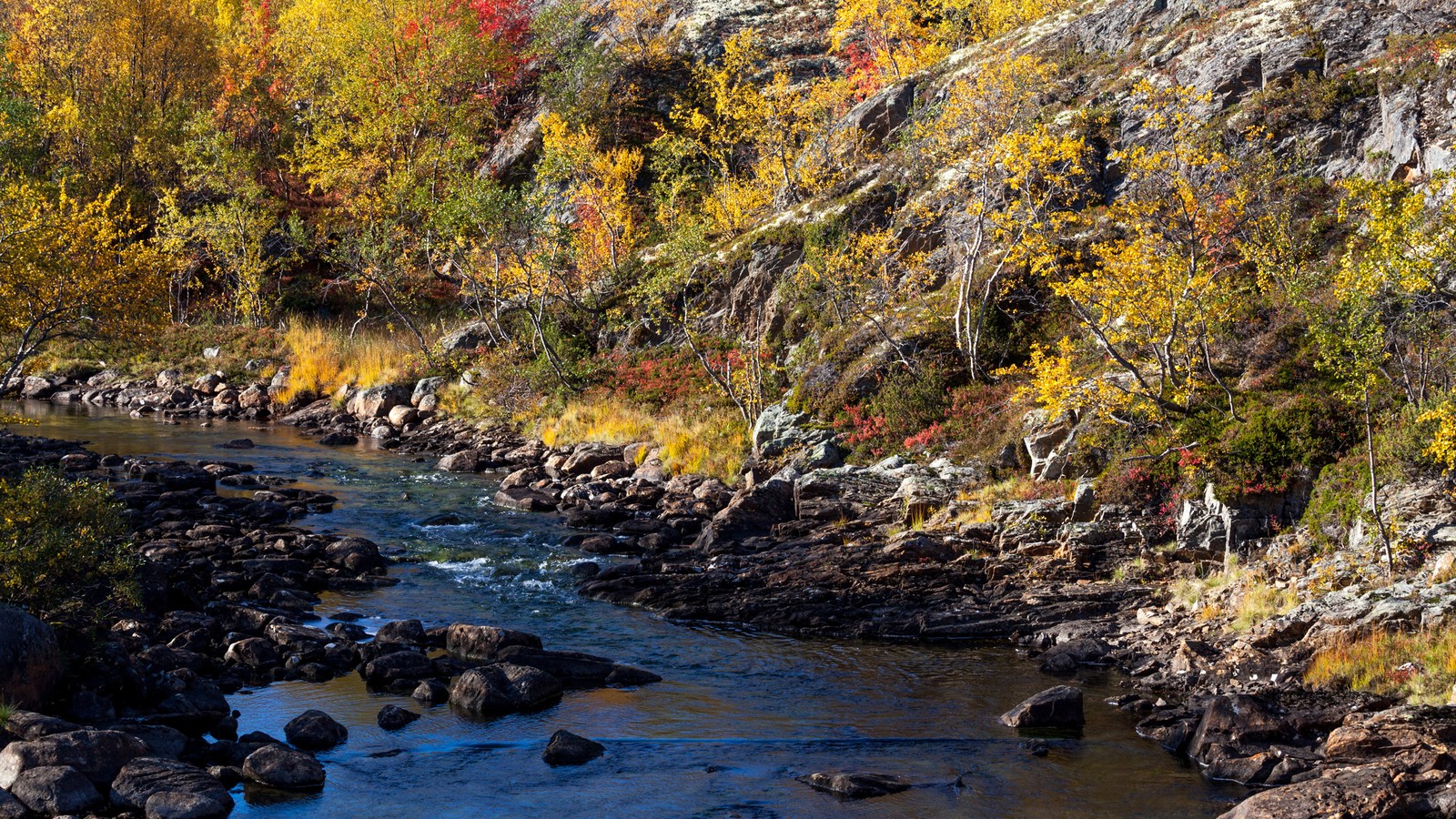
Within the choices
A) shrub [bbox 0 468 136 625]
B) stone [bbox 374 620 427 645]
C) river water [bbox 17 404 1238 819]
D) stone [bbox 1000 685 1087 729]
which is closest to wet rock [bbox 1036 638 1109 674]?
river water [bbox 17 404 1238 819]

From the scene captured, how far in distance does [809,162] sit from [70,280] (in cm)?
2590

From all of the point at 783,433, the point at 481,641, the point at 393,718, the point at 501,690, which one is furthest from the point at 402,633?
the point at 783,433

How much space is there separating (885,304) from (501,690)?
64.2 feet

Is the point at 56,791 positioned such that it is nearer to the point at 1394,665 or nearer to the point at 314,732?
the point at 314,732

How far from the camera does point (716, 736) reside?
13.4 meters

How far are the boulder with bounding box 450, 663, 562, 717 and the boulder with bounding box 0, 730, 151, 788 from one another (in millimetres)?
3867

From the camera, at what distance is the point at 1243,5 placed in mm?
32656

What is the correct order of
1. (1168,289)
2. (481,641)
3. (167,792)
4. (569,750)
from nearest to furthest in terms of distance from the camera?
1. (167,792)
2. (569,750)
3. (481,641)
4. (1168,289)

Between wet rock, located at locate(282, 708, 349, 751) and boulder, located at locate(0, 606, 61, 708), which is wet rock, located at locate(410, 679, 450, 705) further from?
boulder, located at locate(0, 606, 61, 708)

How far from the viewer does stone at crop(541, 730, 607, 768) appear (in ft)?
41.1

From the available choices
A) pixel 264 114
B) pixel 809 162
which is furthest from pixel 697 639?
pixel 264 114

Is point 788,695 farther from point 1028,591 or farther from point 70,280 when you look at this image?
point 70,280

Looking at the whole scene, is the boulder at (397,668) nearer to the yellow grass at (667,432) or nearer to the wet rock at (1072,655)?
the wet rock at (1072,655)

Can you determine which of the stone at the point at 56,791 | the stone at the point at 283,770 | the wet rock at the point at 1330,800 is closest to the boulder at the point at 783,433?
the wet rock at the point at 1330,800
